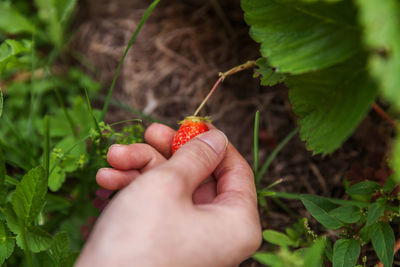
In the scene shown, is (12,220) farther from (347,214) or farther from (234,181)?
(347,214)

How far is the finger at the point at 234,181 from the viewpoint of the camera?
3.33 feet

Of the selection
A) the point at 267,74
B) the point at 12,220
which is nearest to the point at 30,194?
the point at 12,220

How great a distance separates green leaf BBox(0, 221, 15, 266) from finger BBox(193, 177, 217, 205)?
59cm

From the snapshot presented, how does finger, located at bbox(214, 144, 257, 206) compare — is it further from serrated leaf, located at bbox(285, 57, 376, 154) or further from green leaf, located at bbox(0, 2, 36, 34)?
green leaf, located at bbox(0, 2, 36, 34)

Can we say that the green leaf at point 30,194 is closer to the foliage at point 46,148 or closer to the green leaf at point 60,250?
the foliage at point 46,148

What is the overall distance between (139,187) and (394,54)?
24.6 inches

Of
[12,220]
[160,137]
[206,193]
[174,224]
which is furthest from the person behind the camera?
[160,137]

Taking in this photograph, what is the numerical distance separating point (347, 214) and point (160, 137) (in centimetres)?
70

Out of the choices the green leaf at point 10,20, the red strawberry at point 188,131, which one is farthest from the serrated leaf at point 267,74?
→ the green leaf at point 10,20

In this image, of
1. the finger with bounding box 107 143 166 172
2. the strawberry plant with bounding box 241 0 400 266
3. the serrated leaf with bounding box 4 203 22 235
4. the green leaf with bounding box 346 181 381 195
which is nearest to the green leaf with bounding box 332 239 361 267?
the strawberry plant with bounding box 241 0 400 266

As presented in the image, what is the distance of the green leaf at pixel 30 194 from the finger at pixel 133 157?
0.21 m

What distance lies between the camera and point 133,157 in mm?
1140

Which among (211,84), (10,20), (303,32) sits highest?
(10,20)

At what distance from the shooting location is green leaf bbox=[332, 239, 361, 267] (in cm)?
96
